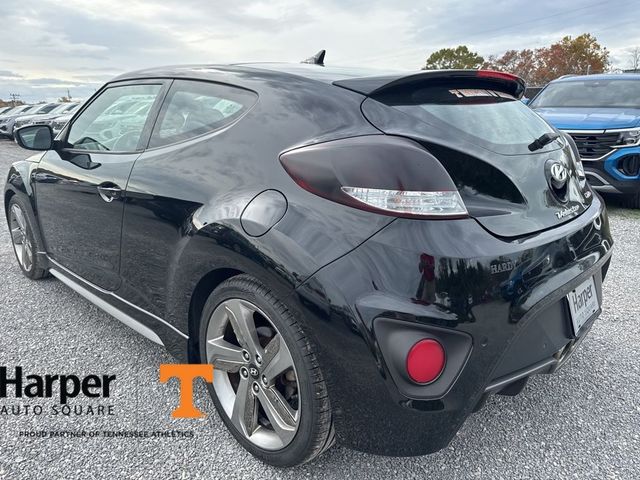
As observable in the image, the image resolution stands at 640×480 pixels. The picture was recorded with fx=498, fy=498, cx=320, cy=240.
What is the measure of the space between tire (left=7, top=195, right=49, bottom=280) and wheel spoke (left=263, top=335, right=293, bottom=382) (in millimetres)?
2405

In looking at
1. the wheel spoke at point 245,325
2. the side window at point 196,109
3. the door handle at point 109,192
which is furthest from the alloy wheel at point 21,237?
the wheel spoke at point 245,325

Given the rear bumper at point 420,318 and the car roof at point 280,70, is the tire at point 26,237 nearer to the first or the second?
the car roof at point 280,70

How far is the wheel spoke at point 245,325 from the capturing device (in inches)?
74.0

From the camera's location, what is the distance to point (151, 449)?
2068 mm

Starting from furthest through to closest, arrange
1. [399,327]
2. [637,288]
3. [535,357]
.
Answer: [637,288] < [535,357] < [399,327]

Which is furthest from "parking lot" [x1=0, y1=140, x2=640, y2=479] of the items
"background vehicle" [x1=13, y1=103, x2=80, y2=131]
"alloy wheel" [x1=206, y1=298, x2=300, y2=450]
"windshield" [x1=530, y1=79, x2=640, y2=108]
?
"background vehicle" [x1=13, y1=103, x2=80, y2=131]

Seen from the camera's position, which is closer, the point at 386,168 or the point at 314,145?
the point at 386,168

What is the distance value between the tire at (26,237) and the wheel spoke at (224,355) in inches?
81.1

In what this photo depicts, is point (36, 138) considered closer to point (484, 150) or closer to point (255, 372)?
point (255, 372)

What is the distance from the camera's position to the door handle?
241 cm

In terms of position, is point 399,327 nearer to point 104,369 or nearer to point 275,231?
point 275,231

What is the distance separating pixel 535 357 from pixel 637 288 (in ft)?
7.96

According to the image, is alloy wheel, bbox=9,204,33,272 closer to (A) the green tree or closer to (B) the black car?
(B) the black car

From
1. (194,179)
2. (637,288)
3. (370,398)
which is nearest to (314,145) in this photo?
(194,179)
